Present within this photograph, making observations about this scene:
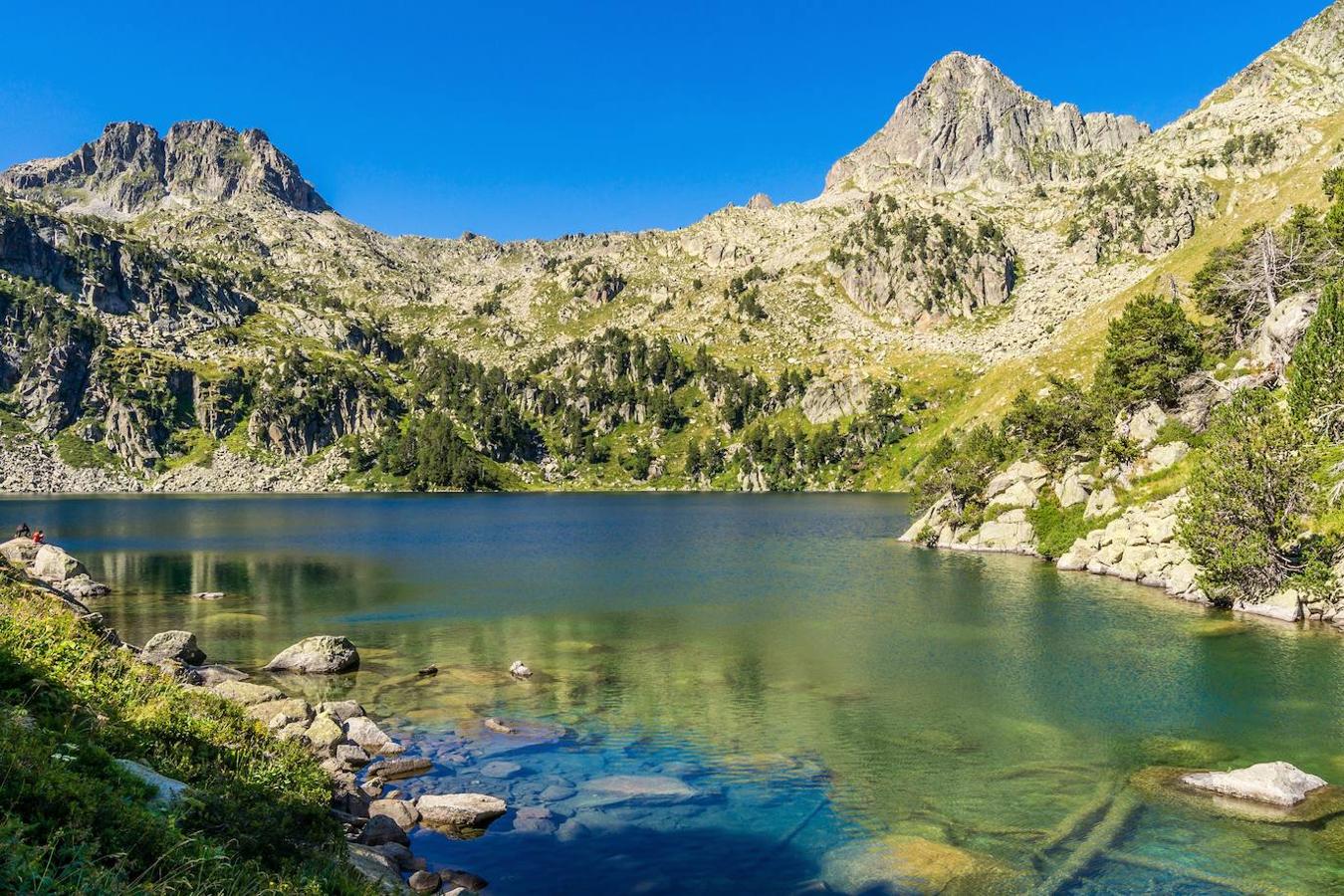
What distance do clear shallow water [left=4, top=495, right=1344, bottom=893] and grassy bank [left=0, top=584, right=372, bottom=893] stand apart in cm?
698

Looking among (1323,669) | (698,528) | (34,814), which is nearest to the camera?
(34,814)

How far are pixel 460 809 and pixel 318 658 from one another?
25496mm

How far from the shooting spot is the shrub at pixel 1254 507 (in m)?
58.4

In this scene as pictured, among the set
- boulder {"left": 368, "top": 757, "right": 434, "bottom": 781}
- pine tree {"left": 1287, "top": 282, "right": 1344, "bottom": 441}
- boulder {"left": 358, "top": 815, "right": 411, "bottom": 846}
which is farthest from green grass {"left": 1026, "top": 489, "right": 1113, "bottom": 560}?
boulder {"left": 358, "top": 815, "right": 411, "bottom": 846}

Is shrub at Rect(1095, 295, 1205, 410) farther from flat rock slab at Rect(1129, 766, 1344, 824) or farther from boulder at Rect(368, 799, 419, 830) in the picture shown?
boulder at Rect(368, 799, 419, 830)

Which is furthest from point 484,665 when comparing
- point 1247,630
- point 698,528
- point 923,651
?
point 698,528

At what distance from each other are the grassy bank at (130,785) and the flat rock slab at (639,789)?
34.1 ft

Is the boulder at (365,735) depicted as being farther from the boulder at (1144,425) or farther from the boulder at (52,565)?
the boulder at (1144,425)

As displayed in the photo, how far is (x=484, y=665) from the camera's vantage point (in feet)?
166

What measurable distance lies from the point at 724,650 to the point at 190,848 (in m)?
42.7

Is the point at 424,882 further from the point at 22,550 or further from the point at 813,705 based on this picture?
the point at 22,550

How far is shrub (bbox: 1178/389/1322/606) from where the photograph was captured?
192 ft

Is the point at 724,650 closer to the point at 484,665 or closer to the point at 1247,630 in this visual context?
the point at 484,665

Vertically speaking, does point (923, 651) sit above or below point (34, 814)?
below
